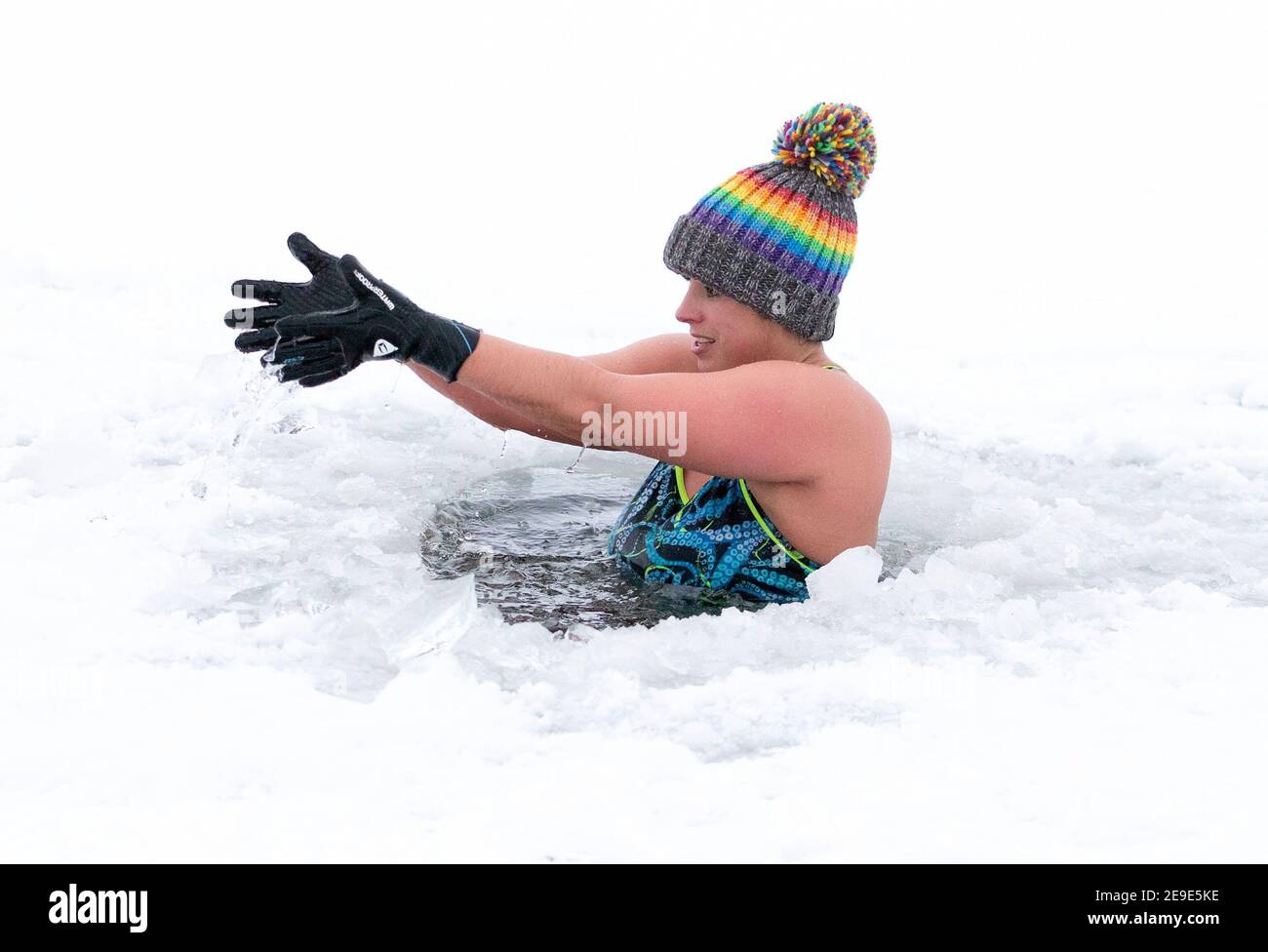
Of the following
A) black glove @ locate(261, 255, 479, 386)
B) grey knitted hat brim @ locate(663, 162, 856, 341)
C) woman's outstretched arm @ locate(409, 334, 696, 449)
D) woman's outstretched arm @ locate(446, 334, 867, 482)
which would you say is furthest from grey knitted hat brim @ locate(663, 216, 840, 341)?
black glove @ locate(261, 255, 479, 386)

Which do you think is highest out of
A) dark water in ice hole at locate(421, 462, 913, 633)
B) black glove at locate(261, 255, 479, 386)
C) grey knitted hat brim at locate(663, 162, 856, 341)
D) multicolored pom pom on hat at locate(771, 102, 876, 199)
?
multicolored pom pom on hat at locate(771, 102, 876, 199)

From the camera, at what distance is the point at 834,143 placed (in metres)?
2.63

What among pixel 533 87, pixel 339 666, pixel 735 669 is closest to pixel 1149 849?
pixel 735 669

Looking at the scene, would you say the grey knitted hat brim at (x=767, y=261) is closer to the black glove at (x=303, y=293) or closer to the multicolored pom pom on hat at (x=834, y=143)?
the multicolored pom pom on hat at (x=834, y=143)

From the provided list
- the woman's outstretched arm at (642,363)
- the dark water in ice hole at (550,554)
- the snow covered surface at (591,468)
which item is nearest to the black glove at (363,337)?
the snow covered surface at (591,468)

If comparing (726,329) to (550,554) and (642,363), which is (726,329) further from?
(550,554)

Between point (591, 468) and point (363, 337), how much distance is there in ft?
6.81

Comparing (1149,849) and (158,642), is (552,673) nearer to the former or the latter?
(158,642)

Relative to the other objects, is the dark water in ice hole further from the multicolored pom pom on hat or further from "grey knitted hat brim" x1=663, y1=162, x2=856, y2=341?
the multicolored pom pom on hat

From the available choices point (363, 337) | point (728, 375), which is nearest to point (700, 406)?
point (728, 375)

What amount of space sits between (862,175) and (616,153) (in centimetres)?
731

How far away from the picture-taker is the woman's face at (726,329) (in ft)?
8.85

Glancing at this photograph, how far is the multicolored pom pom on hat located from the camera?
2629 millimetres
